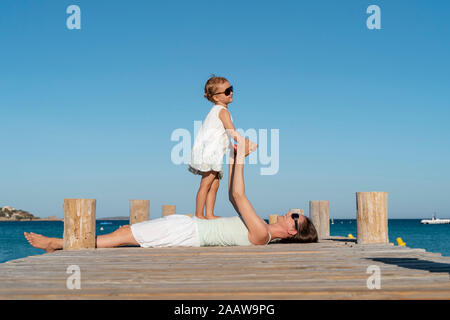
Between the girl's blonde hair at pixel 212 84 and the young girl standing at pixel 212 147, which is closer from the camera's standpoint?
the young girl standing at pixel 212 147

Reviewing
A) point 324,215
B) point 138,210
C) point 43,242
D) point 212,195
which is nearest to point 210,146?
point 212,195

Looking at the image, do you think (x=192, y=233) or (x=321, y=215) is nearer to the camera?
(x=192, y=233)

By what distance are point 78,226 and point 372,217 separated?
4.19 meters

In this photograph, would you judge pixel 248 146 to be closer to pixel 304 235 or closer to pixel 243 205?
pixel 243 205

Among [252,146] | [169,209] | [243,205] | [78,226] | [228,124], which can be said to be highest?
[228,124]

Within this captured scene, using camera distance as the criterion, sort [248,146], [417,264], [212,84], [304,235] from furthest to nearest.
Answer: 1. [212,84]
2. [304,235]
3. [248,146]
4. [417,264]

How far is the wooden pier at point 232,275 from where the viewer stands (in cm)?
294

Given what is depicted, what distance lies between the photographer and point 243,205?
545 centimetres

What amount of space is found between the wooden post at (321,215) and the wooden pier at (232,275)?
18.2 feet

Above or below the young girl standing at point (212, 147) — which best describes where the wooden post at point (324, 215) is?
below

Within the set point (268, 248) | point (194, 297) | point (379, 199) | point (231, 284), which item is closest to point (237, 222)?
point (268, 248)

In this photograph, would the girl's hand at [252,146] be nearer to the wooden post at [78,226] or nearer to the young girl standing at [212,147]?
the young girl standing at [212,147]

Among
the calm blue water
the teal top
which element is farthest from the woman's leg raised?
the calm blue water

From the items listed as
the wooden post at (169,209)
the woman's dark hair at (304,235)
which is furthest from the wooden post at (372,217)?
the wooden post at (169,209)
